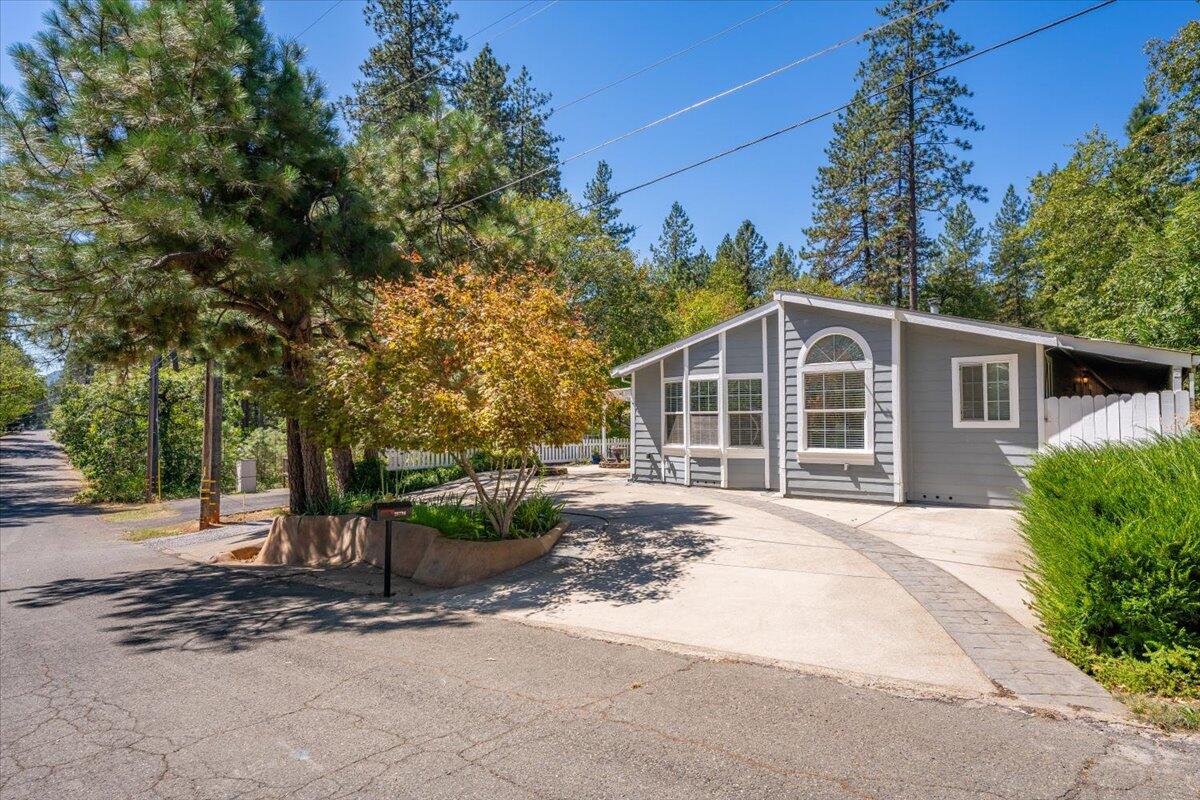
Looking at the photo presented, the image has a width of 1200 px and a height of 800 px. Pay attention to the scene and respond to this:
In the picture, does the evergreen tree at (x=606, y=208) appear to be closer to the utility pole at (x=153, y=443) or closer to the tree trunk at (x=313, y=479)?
the utility pole at (x=153, y=443)

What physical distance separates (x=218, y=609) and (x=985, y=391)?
11886mm

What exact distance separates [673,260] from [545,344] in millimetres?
40991

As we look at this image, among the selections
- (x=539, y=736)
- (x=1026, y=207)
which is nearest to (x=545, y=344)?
(x=539, y=736)

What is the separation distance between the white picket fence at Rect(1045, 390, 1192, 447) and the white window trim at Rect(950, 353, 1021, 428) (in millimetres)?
473

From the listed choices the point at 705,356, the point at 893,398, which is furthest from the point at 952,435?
the point at 705,356

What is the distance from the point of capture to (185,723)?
429 cm

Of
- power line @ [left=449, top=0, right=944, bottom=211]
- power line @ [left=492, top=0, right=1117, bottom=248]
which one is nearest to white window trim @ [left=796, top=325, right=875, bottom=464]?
power line @ [left=492, top=0, right=1117, bottom=248]

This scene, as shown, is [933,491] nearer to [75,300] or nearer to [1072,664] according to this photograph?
[1072,664]

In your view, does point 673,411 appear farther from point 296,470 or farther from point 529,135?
point 529,135

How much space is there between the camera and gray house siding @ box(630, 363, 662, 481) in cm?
1536

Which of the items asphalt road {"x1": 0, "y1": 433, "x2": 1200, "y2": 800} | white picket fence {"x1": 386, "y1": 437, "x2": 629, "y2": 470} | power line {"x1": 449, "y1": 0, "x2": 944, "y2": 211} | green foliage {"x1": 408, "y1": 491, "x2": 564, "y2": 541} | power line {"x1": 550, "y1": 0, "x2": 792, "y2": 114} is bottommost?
asphalt road {"x1": 0, "y1": 433, "x2": 1200, "y2": 800}

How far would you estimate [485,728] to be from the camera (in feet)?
13.1

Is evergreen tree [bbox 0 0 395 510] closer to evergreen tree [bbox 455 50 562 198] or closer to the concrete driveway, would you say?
the concrete driveway

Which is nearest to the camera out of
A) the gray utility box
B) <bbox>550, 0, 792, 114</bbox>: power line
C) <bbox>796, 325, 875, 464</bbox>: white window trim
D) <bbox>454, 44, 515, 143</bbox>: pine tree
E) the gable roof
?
<bbox>550, 0, 792, 114</bbox>: power line
